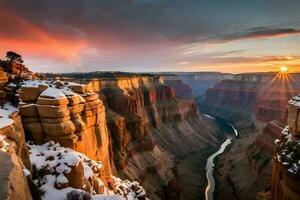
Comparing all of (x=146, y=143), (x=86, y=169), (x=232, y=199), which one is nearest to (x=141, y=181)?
(x=146, y=143)

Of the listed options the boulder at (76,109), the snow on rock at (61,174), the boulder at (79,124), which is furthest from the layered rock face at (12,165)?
the boulder at (79,124)

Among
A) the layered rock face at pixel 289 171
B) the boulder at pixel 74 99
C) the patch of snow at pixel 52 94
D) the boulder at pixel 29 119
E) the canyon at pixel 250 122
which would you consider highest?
the patch of snow at pixel 52 94

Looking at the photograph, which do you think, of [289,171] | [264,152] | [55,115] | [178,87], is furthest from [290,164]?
[178,87]

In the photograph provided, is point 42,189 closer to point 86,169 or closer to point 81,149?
point 86,169

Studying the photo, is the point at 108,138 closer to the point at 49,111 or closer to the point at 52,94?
the point at 52,94

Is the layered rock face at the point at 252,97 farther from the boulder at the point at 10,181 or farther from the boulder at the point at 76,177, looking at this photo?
the boulder at the point at 10,181

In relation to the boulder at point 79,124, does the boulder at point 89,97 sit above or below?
above
